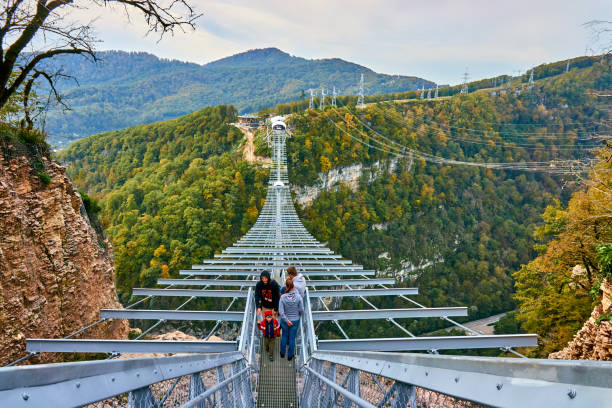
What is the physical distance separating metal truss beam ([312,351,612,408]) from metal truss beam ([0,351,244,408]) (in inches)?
52.3

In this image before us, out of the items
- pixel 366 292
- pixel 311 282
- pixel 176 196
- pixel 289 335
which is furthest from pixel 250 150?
pixel 289 335

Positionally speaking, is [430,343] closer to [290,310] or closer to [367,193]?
[290,310]

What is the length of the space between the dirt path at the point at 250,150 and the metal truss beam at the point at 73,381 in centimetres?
3966

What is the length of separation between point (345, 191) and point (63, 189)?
45.4 meters

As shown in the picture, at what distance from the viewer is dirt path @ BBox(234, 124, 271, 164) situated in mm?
40656

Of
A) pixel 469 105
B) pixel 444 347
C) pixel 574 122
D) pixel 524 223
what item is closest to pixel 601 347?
pixel 444 347

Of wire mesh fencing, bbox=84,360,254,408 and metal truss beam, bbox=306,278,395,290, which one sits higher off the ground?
wire mesh fencing, bbox=84,360,254,408

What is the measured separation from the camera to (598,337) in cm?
515

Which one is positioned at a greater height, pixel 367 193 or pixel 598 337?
pixel 598 337

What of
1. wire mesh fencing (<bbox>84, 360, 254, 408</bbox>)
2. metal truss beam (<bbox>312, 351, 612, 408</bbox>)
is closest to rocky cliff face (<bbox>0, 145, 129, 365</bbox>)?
wire mesh fencing (<bbox>84, 360, 254, 408</bbox>)

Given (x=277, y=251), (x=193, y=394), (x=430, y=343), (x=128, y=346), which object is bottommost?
(x=277, y=251)

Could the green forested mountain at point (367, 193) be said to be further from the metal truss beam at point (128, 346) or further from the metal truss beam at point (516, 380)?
the metal truss beam at point (516, 380)

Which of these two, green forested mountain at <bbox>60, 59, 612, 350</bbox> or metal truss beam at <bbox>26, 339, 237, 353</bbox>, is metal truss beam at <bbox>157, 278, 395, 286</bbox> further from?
green forested mountain at <bbox>60, 59, 612, 350</bbox>

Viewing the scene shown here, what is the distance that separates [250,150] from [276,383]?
131ft
